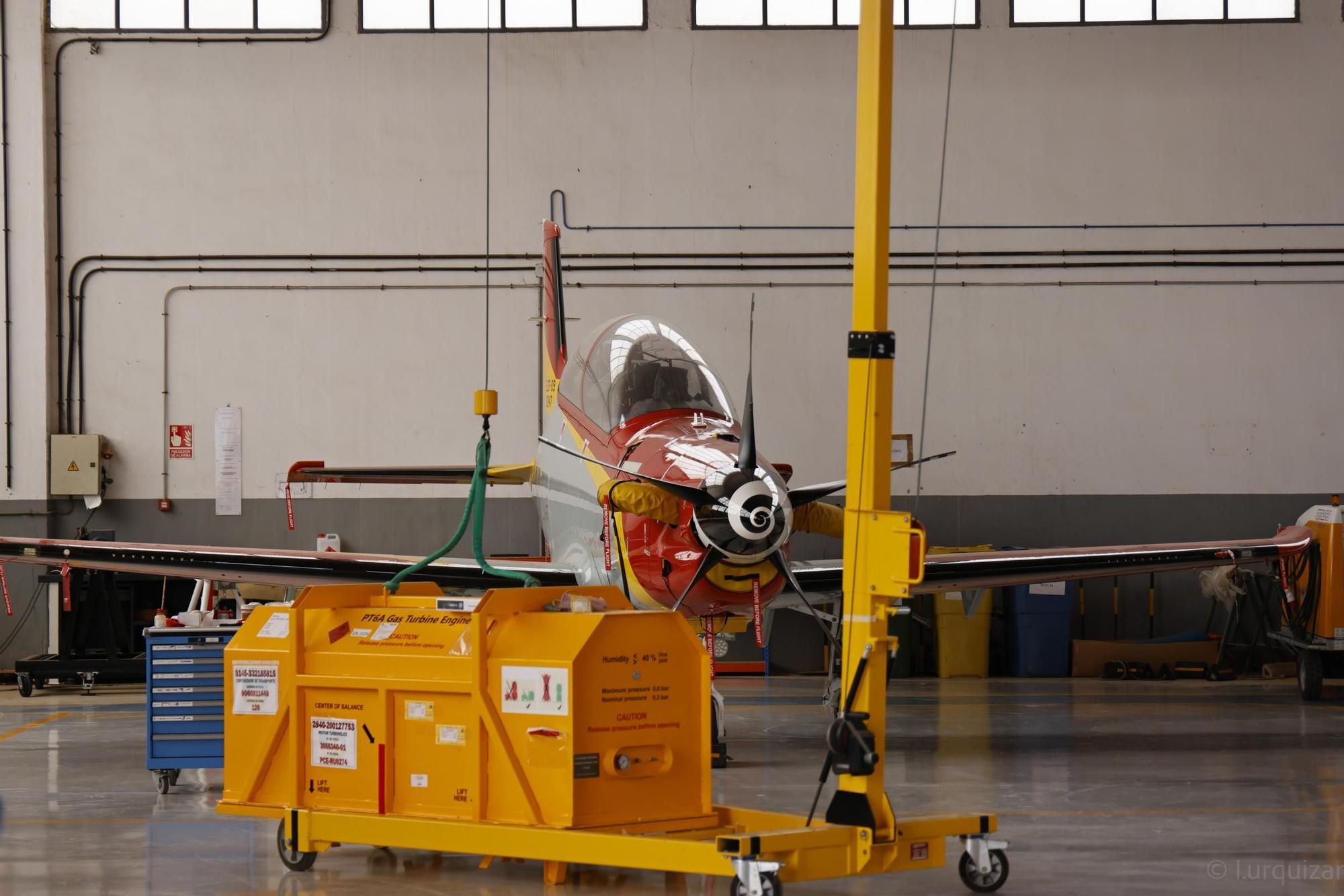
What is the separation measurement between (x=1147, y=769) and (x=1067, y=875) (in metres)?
3.16

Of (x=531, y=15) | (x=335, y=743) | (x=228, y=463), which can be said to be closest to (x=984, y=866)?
(x=335, y=743)

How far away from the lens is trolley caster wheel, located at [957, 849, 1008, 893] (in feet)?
16.0

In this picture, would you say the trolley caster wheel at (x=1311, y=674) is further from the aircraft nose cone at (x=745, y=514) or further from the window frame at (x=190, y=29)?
the window frame at (x=190, y=29)

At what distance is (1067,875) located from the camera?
5203 mm

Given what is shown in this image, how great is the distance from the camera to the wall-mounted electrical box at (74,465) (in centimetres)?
1377

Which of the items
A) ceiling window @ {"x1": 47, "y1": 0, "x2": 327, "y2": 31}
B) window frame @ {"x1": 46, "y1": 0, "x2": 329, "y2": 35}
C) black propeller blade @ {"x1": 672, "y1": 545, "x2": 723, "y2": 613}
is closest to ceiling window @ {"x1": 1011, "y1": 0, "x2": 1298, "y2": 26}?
window frame @ {"x1": 46, "y1": 0, "x2": 329, "y2": 35}

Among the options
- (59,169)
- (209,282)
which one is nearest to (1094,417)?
(209,282)

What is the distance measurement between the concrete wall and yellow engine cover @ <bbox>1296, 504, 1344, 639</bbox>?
2.52 meters

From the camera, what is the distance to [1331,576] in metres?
11.4

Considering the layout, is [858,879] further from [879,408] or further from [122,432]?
[122,432]

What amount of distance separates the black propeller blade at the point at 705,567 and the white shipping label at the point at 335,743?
6.32ft

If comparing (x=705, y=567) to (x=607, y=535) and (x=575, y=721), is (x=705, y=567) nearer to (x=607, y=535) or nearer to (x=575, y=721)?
(x=607, y=535)

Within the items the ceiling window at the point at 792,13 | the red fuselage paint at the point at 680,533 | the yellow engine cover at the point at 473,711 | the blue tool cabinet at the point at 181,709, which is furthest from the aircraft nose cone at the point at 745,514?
the ceiling window at the point at 792,13

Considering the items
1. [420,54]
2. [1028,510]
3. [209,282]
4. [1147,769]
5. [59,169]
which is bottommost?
[1147,769]
